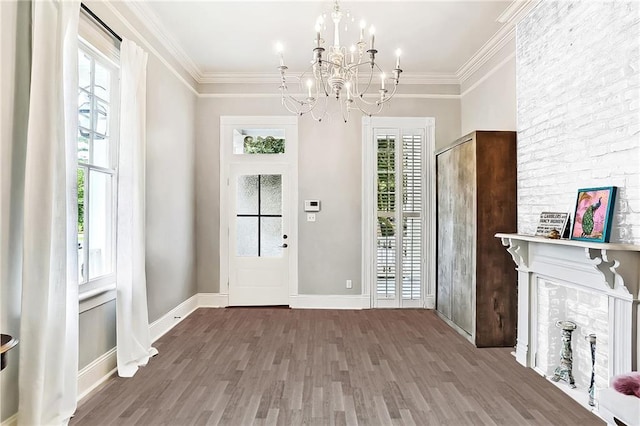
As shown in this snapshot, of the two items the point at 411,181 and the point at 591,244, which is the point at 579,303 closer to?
the point at 591,244

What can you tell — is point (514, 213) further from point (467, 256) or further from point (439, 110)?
point (439, 110)

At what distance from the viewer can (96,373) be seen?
269 centimetres

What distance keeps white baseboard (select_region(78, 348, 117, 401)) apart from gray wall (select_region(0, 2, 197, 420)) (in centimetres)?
5

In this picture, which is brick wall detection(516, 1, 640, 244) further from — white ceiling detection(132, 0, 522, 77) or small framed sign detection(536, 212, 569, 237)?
white ceiling detection(132, 0, 522, 77)

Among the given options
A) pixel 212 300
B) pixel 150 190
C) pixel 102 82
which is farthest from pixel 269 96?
pixel 212 300

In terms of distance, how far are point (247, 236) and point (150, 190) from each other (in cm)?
169

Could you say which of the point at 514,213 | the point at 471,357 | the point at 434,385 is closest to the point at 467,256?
the point at 514,213

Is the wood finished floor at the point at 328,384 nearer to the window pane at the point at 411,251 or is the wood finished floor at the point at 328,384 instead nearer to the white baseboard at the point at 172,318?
the white baseboard at the point at 172,318

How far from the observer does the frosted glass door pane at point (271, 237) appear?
4984mm

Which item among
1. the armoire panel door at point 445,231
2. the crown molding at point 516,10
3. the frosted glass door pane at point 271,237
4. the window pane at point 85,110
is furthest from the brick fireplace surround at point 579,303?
the window pane at point 85,110

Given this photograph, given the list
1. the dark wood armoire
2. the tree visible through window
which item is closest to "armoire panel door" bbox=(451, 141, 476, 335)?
the dark wood armoire

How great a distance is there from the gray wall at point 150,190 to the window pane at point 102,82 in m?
0.36

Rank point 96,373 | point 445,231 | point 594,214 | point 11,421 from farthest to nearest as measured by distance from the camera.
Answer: point 445,231
point 96,373
point 594,214
point 11,421

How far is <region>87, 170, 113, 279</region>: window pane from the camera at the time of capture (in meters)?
2.83
